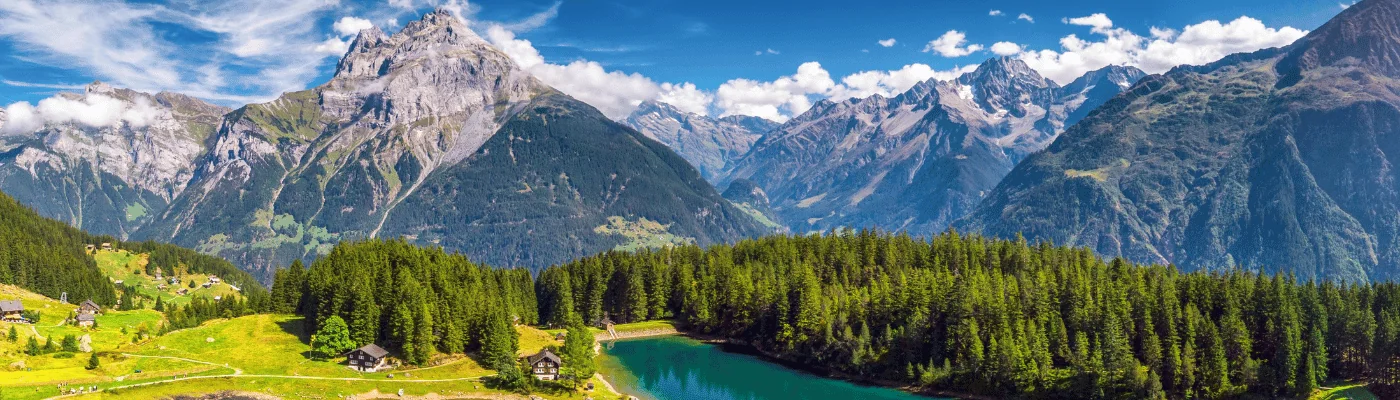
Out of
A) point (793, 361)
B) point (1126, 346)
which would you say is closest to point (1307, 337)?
point (1126, 346)

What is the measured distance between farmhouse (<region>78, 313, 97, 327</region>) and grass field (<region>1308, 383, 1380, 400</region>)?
179 meters

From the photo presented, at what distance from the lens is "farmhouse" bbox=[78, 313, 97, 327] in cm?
14424

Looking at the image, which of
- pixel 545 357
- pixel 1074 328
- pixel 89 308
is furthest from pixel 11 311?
pixel 1074 328

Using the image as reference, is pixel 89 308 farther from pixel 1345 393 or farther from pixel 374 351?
pixel 1345 393

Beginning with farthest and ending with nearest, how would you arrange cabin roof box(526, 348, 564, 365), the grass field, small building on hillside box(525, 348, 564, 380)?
cabin roof box(526, 348, 564, 365) < small building on hillside box(525, 348, 564, 380) < the grass field

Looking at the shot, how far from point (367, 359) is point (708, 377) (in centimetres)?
5399

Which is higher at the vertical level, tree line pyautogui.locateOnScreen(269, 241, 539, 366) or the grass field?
tree line pyautogui.locateOnScreen(269, 241, 539, 366)

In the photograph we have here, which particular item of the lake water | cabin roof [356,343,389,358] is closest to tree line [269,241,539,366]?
cabin roof [356,343,389,358]

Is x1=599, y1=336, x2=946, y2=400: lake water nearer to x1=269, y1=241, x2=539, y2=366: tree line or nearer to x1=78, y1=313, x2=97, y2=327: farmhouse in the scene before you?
x1=269, y1=241, x2=539, y2=366: tree line

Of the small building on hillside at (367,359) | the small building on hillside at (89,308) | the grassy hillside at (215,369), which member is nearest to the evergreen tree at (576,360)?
the grassy hillside at (215,369)

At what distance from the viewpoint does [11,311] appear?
14025 centimetres

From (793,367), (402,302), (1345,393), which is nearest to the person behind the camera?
(1345,393)

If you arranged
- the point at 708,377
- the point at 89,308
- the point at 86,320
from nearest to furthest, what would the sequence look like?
the point at 86,320
the point at 708,377
the point at 89,308

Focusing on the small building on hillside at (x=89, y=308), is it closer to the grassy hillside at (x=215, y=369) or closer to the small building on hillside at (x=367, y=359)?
the grassy hillside at (x=215, y=369)
